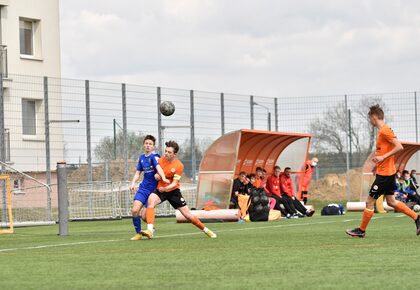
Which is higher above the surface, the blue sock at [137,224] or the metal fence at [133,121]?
the metal fence at [133,121]

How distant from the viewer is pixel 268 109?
37.7 meters

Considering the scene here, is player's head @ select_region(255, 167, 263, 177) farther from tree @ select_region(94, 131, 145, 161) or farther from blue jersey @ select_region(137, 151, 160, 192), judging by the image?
blue jersey @ select_region(137, 151, 160, 192)

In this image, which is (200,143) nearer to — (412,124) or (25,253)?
(412,124)

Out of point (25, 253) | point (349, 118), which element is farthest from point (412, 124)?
point (25, 253)

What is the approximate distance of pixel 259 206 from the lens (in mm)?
26953

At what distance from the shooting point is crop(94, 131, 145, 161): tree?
31.3 metres

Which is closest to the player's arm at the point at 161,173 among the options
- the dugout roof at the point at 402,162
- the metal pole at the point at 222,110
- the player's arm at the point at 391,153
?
the player's arm at the point at 391,153

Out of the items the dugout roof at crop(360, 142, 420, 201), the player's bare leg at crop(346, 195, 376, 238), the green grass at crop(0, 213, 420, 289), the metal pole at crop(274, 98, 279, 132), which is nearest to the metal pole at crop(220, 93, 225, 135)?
the metal pole at crop(274, 98, 279, 132)

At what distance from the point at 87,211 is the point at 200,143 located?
5.19 m

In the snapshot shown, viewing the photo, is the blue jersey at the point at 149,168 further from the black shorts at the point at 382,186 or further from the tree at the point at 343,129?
the tree at the point at 343,129

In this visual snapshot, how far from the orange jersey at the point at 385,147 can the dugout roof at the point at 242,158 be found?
39.2 ft

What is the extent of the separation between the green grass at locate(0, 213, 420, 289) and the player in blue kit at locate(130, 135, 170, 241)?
88 cm

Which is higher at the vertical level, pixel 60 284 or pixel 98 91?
pixel 98 91

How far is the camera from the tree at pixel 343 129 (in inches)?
1522
